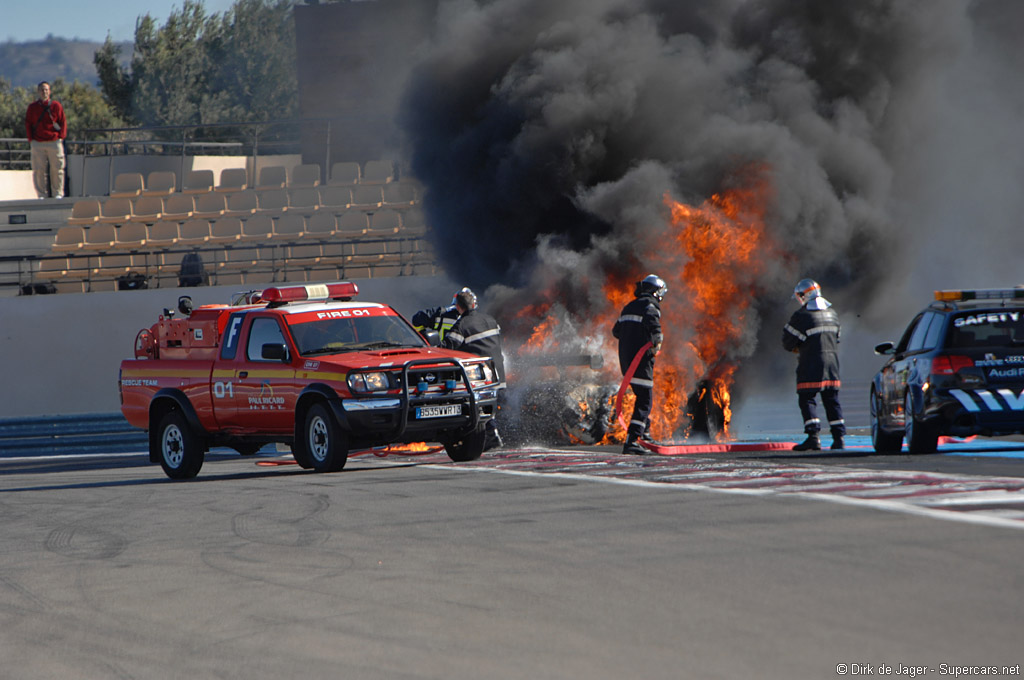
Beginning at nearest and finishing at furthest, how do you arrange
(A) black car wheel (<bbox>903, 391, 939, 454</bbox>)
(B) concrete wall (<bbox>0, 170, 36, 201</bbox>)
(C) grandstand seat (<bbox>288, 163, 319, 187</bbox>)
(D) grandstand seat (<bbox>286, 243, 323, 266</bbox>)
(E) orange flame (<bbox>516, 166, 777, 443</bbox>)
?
(A) black car wheel (<bbox>903, 391, 939, 454</bbox>) → (E) orange flame (<bbox>516, 166, 777, 443</bbox>) → (D) grandstand seat (<bbox>286, 243, 323, 266</bbox>) → (C) grandstand seat (<bbox>288, 163, 319, 187</bbox>) → (B) concrete wall (<bbox>0, 170, 36, 201</bbox>)

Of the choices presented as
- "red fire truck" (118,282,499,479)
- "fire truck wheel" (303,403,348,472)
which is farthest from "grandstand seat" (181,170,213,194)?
"fire truck wheel" (303,403,348,472)

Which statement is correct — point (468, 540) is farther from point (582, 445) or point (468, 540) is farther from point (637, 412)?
point (582, 445)

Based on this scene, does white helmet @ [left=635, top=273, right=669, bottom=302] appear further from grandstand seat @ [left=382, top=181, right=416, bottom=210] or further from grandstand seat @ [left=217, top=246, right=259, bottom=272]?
grandstand seat @ [left=382, top=181, right=416, bottom=210]

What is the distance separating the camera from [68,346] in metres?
22.9

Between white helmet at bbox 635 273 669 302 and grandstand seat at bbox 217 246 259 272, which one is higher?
grandstand seat at bbox 217 246 259 272

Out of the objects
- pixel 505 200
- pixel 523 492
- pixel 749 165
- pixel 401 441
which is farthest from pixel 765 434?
pixel 523 492

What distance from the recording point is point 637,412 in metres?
13.4

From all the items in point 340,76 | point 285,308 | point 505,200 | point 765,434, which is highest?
point 340,76

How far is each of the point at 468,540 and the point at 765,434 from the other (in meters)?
13.4

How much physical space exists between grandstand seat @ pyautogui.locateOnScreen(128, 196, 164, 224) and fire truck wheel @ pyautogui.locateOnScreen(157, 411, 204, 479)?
1645cm

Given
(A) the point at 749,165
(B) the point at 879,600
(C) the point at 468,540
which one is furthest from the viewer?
(A) the point at 749,165

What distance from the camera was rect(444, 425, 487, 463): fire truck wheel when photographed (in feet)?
43.7

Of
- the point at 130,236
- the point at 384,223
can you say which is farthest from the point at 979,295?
the point at 130,236

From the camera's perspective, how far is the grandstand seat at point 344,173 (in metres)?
30.8
